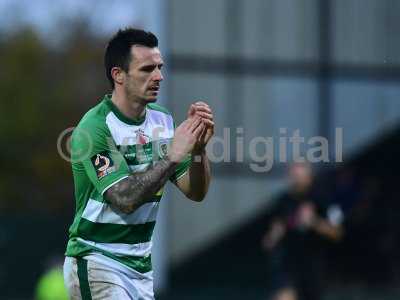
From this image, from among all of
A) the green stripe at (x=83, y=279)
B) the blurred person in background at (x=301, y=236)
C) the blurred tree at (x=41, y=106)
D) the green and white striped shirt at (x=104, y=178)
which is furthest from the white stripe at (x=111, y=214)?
the blurred tree at (x=41, y=106)

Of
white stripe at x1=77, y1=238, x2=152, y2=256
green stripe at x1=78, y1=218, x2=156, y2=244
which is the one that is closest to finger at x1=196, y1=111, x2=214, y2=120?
green stripe at x1=78, y1=218, x2=156, y2=244

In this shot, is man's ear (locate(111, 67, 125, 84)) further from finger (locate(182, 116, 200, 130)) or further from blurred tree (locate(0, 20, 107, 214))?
blurred tree (locate(0, 20, 107, 214))

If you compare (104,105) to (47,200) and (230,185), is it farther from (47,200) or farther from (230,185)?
(47,200)

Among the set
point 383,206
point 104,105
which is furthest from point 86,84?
point 104,105

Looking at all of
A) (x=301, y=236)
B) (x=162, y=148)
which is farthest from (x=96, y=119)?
(x=301, y=236)

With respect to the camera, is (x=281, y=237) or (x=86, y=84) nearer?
(x=281, y=237)

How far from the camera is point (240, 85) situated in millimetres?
16359

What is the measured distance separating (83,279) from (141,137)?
2.86 feet

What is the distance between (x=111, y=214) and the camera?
5.54 meters

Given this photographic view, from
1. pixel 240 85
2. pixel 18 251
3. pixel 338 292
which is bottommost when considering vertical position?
pixel 338 292

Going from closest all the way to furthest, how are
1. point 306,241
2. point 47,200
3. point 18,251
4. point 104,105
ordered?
point 104,105, point 306,241, point 18,251, point 47,200

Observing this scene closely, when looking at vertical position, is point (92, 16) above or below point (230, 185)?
above

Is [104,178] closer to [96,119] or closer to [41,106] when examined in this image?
[96,119]

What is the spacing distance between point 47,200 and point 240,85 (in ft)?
21.2
